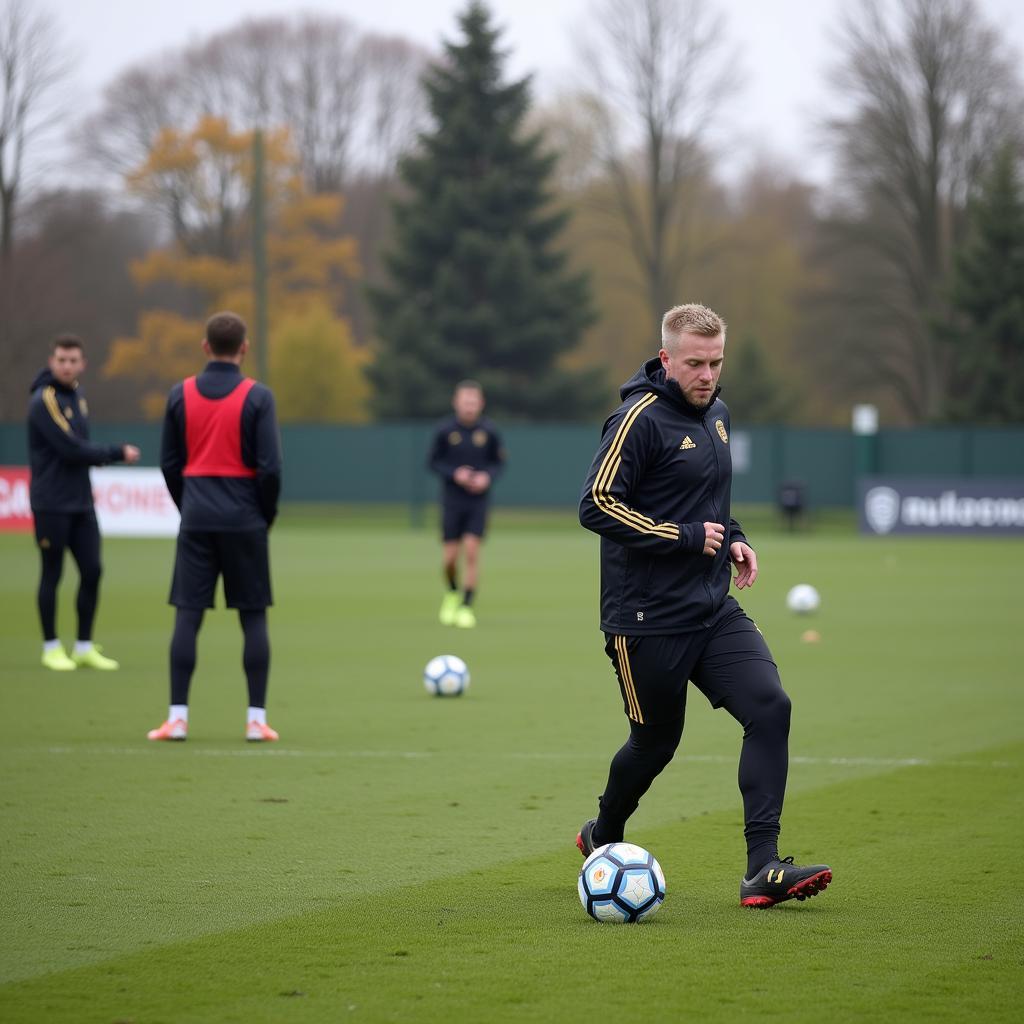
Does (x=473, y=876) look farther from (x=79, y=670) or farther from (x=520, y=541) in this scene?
(x=520, y=541)

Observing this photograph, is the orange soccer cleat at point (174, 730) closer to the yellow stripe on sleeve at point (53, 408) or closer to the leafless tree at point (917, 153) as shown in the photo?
the yellow stripe on sleeve at point (53, 408)

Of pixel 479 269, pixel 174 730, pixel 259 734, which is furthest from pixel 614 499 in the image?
pixel 479 269

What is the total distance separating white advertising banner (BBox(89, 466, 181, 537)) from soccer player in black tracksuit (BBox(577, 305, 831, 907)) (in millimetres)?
23015

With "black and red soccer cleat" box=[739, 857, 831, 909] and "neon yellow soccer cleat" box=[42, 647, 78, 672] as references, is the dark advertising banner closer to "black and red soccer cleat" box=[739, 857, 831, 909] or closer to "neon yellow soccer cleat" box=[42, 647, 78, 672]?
"neon yellow soccer cleat" box=[42, 647, 78, 672]

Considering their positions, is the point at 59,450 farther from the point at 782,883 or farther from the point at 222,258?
the point at 222,258

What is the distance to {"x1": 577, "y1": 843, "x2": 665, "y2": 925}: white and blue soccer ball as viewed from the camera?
5.82 m

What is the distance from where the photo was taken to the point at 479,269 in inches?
1984

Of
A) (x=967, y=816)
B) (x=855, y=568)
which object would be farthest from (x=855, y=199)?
(x=967, y=816)

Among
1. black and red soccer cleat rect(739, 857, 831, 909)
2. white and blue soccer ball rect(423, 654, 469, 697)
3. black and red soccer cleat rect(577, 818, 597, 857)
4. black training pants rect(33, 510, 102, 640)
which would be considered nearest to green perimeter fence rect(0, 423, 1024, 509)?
black training pants rect(33, 510, 102, 640)

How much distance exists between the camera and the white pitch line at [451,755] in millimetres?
9156

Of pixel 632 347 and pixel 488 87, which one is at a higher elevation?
pixel 488 87

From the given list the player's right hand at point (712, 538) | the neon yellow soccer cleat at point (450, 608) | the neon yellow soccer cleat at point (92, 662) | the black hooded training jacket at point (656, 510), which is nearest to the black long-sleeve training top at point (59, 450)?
the neon yellow soccer cleat at point (92, 662)

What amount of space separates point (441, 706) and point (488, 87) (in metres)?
41.5

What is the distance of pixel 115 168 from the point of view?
55750 mm
